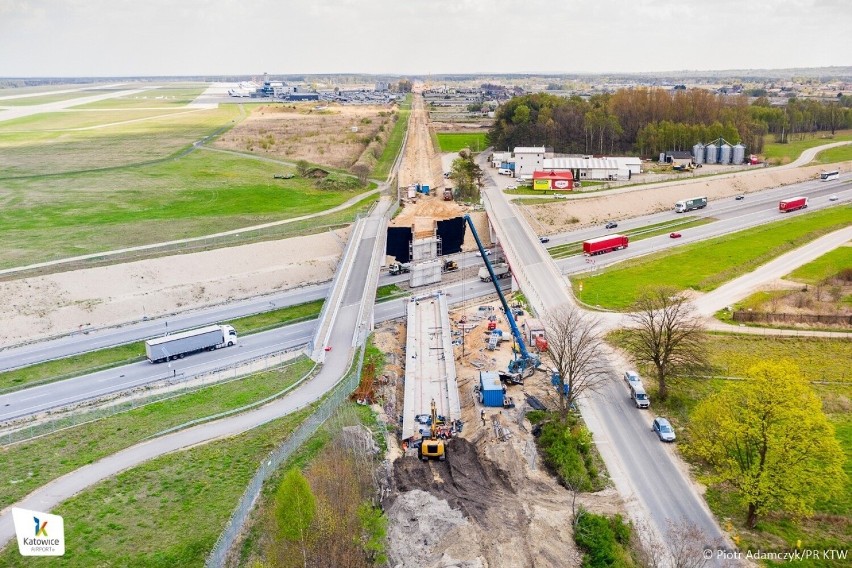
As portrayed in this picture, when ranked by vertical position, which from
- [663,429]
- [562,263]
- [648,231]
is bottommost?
[663,429]

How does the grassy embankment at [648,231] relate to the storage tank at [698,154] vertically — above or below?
below

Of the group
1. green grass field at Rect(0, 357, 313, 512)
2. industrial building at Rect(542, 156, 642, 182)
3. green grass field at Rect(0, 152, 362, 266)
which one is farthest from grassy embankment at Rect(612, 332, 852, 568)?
industrial building at Rect(542, 156, 642, 182)

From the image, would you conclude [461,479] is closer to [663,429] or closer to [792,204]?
[663,429]

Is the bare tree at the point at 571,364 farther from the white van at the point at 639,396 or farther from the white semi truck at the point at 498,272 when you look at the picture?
the white semi truck at the point at 498,272

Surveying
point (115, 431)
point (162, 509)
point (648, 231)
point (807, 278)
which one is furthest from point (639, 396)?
point (648, 231)

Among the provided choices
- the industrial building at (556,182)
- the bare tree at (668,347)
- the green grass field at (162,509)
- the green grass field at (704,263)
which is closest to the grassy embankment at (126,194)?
the industrial building at (556,182)

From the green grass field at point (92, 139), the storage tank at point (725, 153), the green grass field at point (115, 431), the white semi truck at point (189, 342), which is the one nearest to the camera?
the green grass field at point (115, 431)

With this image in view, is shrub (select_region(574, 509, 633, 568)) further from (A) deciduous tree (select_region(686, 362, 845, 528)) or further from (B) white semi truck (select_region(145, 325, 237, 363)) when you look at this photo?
(B) white semi truck (select_region(145, 325, 237, 363))

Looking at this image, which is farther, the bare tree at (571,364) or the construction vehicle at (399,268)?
the construction vehicle at (399,268)
